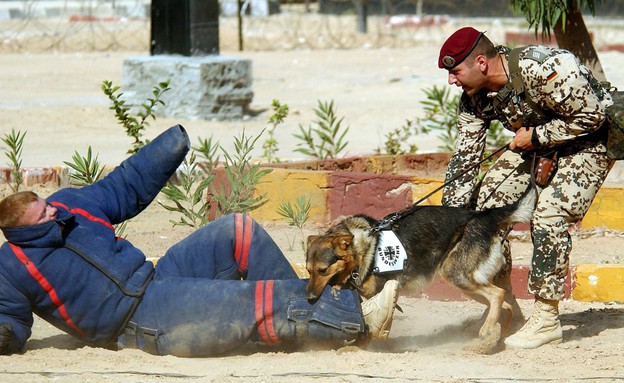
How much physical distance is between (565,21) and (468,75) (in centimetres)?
384

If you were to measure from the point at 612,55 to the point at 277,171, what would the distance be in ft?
43.4

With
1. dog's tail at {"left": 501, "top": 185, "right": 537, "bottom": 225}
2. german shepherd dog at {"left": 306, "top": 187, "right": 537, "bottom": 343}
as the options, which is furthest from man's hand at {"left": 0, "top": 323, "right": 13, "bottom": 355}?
dog's tail at {"left": 501, "top": 185, "right": 537, "bottom": 225}

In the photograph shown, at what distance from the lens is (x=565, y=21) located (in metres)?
8.54

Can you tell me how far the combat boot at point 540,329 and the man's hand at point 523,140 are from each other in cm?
78

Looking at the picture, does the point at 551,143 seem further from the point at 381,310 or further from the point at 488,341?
the point at 381,310

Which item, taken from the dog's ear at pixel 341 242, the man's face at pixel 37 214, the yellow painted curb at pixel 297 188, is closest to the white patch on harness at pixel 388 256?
the dog's ear at pixel 341 242

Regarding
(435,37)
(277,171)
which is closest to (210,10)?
(277,171)

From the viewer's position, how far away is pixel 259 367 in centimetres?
470

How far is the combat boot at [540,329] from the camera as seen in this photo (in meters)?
5.19

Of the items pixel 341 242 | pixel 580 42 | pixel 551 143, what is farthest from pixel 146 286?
pixel 580 42

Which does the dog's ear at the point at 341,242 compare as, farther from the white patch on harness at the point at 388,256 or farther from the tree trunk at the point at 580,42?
the tree trunk at the point at 580,42

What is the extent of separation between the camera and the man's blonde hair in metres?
4.59

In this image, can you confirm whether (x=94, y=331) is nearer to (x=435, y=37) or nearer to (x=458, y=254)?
(x=458, y=254)

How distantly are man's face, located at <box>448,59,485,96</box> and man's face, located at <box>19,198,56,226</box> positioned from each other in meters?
2.03
